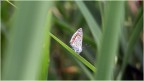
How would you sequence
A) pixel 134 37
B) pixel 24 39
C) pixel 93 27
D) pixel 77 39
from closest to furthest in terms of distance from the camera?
pixel 24 39
pixel 77 39
pixel 93 27
pixel 134 37

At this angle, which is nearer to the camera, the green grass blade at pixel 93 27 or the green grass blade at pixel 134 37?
the green grass blade at pixel 93 27

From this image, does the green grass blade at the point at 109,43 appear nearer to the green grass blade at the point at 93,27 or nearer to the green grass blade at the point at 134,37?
the green grass blade at the point at 93,27

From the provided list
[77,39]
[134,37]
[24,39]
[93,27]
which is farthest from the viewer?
[134,37]

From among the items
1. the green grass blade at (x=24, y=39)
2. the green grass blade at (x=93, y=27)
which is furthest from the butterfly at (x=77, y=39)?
the green grass blade at (x=24, y=39)

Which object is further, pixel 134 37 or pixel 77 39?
pixel 134 37

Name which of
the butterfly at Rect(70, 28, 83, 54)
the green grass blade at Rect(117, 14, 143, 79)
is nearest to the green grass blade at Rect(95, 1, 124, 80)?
the butterfly at Rect(70, 28, 83, 54)

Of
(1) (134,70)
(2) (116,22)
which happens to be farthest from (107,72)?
(1) (134,70)

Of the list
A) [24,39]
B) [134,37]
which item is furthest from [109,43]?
[134,37]

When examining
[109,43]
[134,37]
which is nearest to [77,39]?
[109,43]

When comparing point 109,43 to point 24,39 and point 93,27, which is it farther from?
point 93,27
